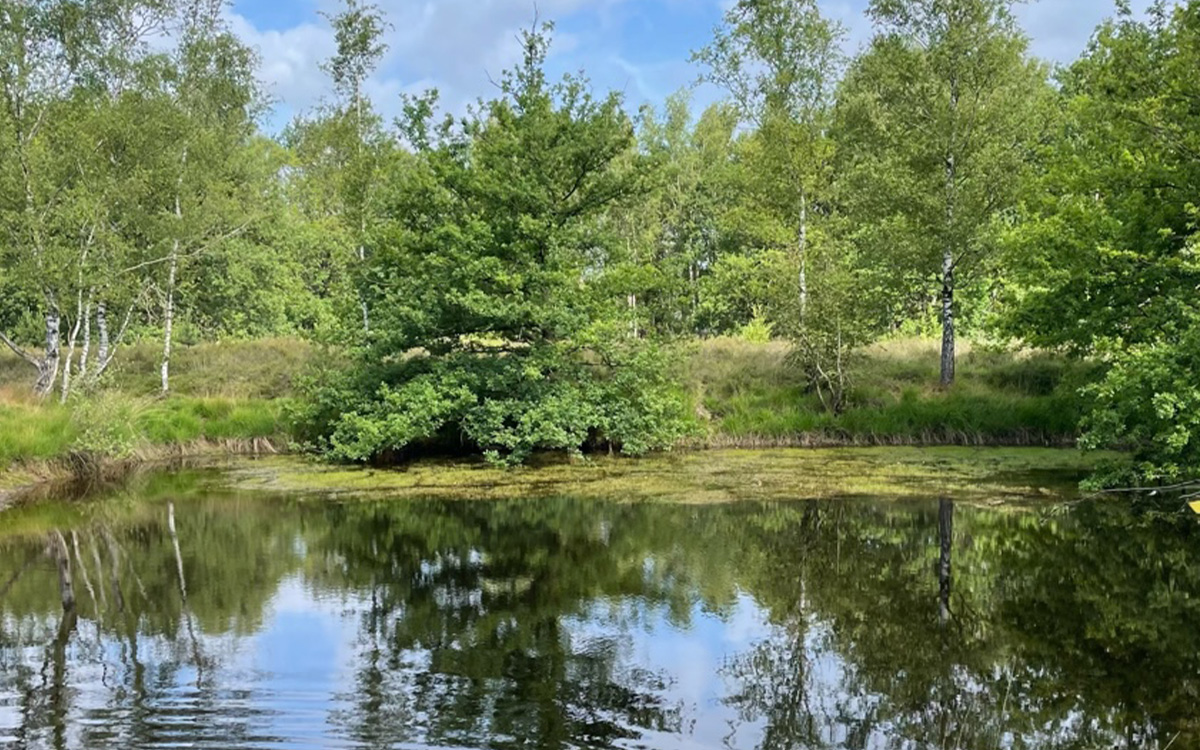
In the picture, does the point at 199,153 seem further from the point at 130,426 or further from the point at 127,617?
the point at 127,617

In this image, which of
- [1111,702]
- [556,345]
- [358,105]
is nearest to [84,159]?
[358,105]

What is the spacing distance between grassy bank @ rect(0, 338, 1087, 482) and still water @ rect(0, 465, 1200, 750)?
394 cm

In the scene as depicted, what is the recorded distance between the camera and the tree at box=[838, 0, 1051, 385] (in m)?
19.5

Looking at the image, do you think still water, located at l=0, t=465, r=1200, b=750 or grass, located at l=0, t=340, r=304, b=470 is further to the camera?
grass, located at l=0, t=340, r=304, b=470

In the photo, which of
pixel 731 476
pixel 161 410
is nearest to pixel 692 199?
pixel 731 476

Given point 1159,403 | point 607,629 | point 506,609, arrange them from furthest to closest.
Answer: point 1159,403
point 506,609
point 607,629

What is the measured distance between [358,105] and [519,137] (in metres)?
11.7

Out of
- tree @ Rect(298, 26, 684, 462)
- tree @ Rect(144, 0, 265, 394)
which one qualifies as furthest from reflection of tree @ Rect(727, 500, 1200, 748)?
tree @ Rect(144, 0, 265, 394)

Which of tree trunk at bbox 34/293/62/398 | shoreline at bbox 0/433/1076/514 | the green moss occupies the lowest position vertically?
the green moss

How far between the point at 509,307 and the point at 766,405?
23.8 feet

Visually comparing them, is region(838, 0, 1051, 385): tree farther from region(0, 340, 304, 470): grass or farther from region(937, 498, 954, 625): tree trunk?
region(0, 340, 304, 470): grass

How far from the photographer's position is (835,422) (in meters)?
19.2

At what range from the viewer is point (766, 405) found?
20.2m

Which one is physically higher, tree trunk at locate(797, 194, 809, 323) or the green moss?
tree trunk at locate(797, 194, 809, 323)
